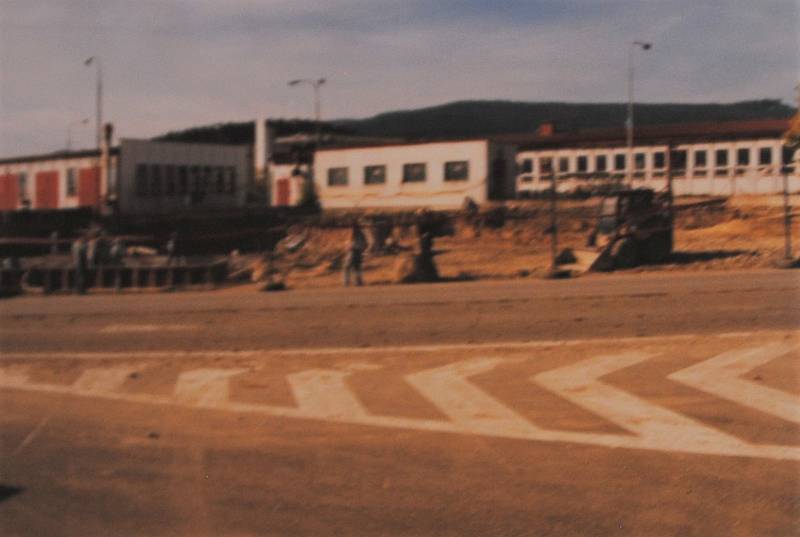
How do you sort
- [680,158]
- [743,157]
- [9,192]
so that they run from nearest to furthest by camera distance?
[743,157], [680,158], [9,192]

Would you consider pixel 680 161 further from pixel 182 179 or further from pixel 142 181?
pixel 142 181

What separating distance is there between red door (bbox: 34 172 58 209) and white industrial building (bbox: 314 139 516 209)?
1456 centimetres

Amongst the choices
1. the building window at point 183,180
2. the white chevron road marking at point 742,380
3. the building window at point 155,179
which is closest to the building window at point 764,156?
the building window at point 183,180

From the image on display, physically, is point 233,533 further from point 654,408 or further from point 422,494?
point 654,408

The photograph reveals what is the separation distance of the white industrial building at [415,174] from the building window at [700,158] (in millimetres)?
11525

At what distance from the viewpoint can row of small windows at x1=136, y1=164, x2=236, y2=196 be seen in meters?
53.0

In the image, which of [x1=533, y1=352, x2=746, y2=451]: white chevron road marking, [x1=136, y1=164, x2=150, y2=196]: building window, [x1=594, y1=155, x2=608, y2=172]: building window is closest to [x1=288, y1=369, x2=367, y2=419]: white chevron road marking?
[x1=533, y1=352, x2=746, y2=451]: white chevron road marking

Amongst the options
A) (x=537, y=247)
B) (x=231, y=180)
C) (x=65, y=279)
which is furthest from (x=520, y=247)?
(x=231, y=180)

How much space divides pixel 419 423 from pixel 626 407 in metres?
2.07

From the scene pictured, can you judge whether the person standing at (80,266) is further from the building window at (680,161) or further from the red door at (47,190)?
the building window at (680,161)

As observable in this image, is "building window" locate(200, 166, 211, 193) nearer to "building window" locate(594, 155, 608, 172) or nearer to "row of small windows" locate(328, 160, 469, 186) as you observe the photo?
"row of small windows" locate(328, 160, 469, 186)

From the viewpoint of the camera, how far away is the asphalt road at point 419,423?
6988 millimetres

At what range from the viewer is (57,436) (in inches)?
392

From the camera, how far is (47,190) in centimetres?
5712
